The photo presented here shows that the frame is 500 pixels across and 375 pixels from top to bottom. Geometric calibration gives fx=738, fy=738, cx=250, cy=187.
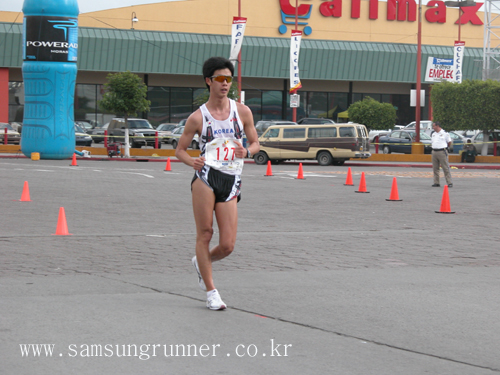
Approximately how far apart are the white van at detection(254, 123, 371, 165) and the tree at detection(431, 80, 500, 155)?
7.70m

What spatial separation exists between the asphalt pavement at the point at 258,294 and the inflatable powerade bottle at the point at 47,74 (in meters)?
18.6

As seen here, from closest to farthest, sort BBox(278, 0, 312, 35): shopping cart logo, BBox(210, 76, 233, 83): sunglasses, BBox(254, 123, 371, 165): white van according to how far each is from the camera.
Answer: BBox(210, 76, 233, 83): sunglasses → BBox(254, 123, 371, 165): white van → BBox(278, 0, 312, 35): shopping cart logo

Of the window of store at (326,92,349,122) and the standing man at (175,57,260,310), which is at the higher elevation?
the window of store at (326,92,349,122)

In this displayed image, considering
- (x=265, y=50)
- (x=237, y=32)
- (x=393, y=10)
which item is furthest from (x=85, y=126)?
(x=393, y=10)

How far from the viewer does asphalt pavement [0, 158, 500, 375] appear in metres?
4.77

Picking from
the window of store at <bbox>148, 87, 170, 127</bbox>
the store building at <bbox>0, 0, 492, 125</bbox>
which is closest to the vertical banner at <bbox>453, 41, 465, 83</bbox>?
the store building at <bbox>0, 0, 492, 125</bbox>

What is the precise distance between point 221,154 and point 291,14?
2263 inches

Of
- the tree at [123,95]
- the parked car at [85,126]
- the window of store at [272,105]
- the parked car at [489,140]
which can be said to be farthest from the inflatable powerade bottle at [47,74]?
the window of store at [272,105]

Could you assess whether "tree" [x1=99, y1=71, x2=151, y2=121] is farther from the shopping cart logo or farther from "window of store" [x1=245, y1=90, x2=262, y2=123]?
the shopping cart logo

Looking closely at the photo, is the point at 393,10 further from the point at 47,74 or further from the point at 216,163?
the point at 216,163

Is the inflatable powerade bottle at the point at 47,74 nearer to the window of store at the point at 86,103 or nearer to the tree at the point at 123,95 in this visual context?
the tree at the point at 123,95

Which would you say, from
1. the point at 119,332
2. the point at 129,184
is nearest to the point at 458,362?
the point at 119,332

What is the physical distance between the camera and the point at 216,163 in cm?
604

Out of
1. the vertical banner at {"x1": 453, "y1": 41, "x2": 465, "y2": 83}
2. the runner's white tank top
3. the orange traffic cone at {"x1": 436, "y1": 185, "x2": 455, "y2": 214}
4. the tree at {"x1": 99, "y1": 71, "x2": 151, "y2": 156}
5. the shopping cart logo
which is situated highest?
the shopping cart logo
